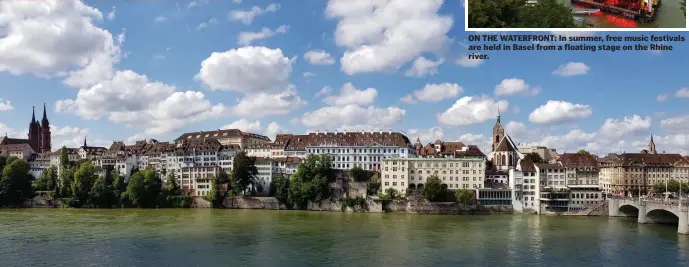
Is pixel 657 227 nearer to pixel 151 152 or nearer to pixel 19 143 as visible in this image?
pixel 151 152

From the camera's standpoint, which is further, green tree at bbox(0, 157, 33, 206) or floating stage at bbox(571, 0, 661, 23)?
green tree at bbox(0, 157, 33, 206)

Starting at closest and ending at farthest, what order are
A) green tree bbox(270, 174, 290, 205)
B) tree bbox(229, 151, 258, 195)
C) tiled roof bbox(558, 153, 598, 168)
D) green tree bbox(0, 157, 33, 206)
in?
tiled roof bbox(558, 153, 598, 168) < green tree bbox(270, 174, 290, 205) < tree bbox(229, 151, 258, 195) < green tree bbox(0, 157, 33, 206)

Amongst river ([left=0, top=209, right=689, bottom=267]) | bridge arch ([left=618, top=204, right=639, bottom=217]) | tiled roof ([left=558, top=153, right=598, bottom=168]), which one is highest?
tiled roof ([left=558, top=153, right=598, bottom=168])

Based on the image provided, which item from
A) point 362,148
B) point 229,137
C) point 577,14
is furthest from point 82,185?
point 577,14

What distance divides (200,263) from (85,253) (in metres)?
6.64

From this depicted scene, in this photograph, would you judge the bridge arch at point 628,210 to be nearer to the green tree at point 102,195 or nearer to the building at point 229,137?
the building at point 229,137

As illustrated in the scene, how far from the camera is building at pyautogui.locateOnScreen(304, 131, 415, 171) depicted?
236ft

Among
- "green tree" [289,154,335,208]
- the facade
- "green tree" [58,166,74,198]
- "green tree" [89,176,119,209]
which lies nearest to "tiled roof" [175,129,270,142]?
"green tree" [58,166,74,198]

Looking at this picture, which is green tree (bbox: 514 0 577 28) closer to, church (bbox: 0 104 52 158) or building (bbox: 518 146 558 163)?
building (bbox: 518 146 558 163)

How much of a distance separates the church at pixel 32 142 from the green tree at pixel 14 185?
2406cm

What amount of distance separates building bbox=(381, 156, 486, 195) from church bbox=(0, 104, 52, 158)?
61.2 meters

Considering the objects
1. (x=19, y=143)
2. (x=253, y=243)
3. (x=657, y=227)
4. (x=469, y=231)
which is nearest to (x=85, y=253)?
(x=253, y=243)

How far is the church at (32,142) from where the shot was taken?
304ft

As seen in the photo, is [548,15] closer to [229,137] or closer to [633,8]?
[633,8]
